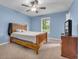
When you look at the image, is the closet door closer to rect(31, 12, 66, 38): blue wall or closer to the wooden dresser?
the wooden dresser

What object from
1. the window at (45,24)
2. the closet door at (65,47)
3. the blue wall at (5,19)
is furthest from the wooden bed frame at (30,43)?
the window at (45,24)

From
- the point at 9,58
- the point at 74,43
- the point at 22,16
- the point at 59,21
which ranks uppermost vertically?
the point at 22,16

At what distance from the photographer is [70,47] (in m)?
3.00

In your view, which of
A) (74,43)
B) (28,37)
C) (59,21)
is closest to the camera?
(74,43)

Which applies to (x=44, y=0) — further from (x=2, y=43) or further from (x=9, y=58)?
(x=2, y=43)

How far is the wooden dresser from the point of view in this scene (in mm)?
2877

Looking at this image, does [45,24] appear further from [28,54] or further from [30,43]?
[28,54]

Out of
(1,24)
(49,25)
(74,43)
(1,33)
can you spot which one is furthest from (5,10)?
(74,43)

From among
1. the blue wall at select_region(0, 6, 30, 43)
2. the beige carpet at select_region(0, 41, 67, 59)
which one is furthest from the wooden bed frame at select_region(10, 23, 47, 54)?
the blue wall at select_region(0, 6, 30, 43)

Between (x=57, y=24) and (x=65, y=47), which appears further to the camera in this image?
(x=57, y=24)

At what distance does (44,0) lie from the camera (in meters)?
4.19

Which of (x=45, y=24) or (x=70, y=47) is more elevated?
(x=45, y=24)

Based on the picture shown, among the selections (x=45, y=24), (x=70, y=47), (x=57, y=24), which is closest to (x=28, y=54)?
(x=70, y=47)

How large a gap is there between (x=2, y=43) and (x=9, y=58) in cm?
253
